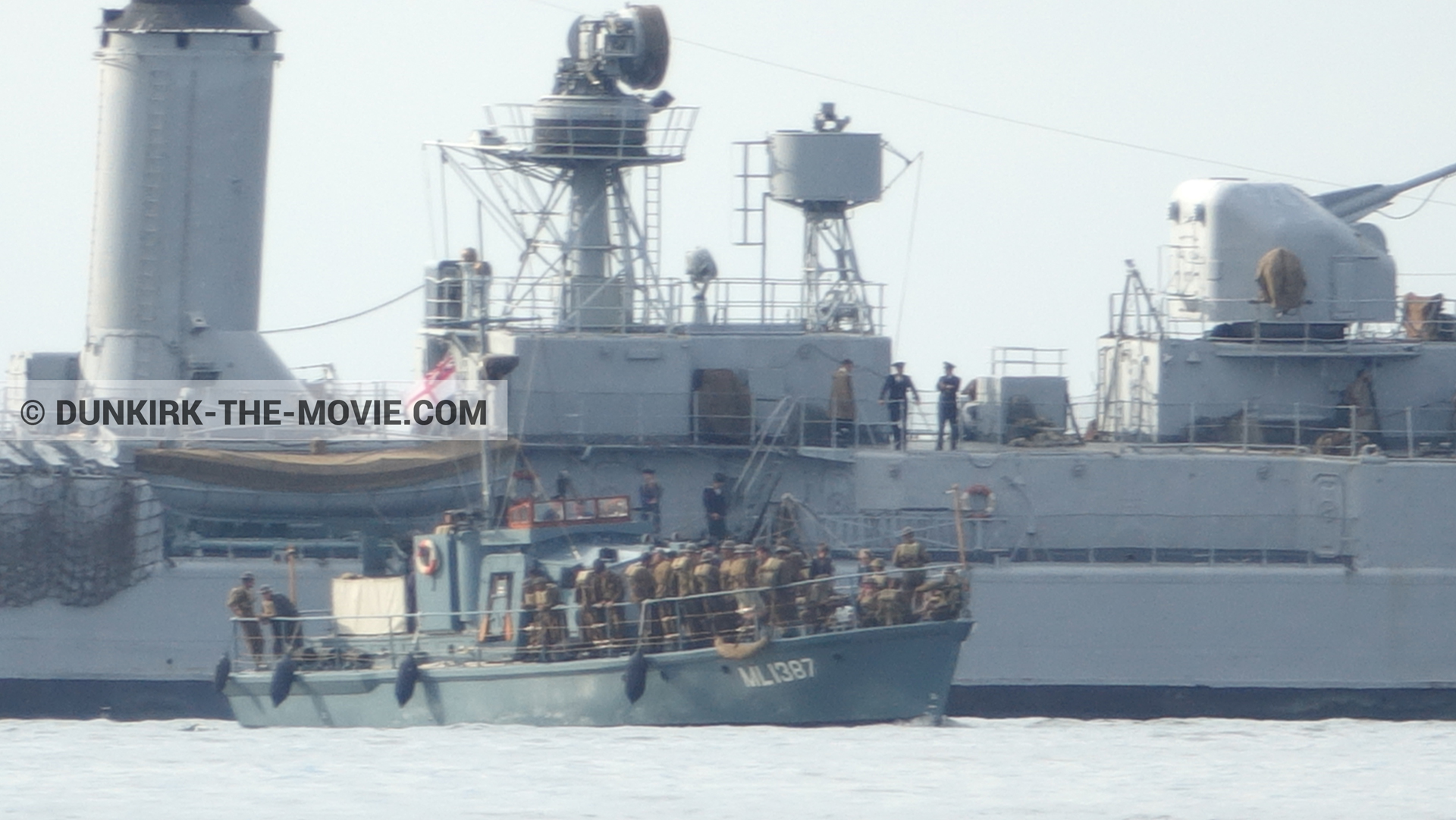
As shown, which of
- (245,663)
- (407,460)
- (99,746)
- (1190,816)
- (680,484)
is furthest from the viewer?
(680,484)

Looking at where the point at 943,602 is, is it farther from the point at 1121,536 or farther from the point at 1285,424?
the point at 1285,424

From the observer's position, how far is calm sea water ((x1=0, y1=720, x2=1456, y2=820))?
13430 mm

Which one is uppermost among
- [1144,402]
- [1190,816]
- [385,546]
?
[1144,402]

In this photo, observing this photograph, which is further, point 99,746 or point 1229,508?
point 1229,508

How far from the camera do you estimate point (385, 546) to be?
23.4 meters

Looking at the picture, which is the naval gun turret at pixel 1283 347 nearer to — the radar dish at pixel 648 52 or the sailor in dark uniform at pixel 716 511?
the sailor in dark uniform at pixel 716 511

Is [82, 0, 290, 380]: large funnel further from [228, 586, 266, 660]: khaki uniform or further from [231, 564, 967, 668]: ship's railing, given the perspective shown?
[231, 564, 967, 668]: ship's railing

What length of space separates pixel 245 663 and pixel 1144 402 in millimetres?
10232

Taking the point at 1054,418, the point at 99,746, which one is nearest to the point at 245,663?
the point at 99,746

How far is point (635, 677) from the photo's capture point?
60.3ft

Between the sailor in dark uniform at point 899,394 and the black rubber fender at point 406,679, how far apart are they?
700 centimetres

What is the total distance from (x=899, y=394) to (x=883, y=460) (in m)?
1.05

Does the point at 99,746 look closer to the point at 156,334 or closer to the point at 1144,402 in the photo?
the point at 156,334

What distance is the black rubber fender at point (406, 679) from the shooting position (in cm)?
1944
